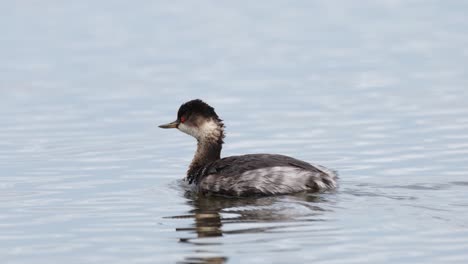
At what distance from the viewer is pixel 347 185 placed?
42.0 feet

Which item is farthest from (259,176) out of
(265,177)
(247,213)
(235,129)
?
(235,129)

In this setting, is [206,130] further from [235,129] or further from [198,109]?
[235,129]

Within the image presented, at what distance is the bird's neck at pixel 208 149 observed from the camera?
45.0 feet

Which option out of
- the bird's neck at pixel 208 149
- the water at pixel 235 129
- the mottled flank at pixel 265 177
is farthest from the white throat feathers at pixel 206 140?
the mottled flank at pixel 265 177

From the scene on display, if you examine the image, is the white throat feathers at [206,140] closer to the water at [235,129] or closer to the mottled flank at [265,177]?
the water at [235,129]

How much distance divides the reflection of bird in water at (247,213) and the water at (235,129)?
0.03 metres

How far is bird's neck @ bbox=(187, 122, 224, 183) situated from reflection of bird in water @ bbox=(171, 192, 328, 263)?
34.6 inches

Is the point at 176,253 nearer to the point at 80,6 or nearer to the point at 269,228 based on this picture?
the point at 269,228

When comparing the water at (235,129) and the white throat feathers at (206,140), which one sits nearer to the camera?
the water at (235,129)

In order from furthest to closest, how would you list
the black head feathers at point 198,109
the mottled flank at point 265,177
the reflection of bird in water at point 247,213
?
the black head feathers at point 198,109
the mottled flank at point 265,177
the reflection of bird in water at point 247,213

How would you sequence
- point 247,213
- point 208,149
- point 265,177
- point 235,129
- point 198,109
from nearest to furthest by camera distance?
point 247,213, point 265,177, point 198,109, point 208,149, point 235,129

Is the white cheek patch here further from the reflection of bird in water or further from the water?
the reflection of bird in water

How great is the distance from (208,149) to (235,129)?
2997 mm

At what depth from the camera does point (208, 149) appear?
1380 cm
